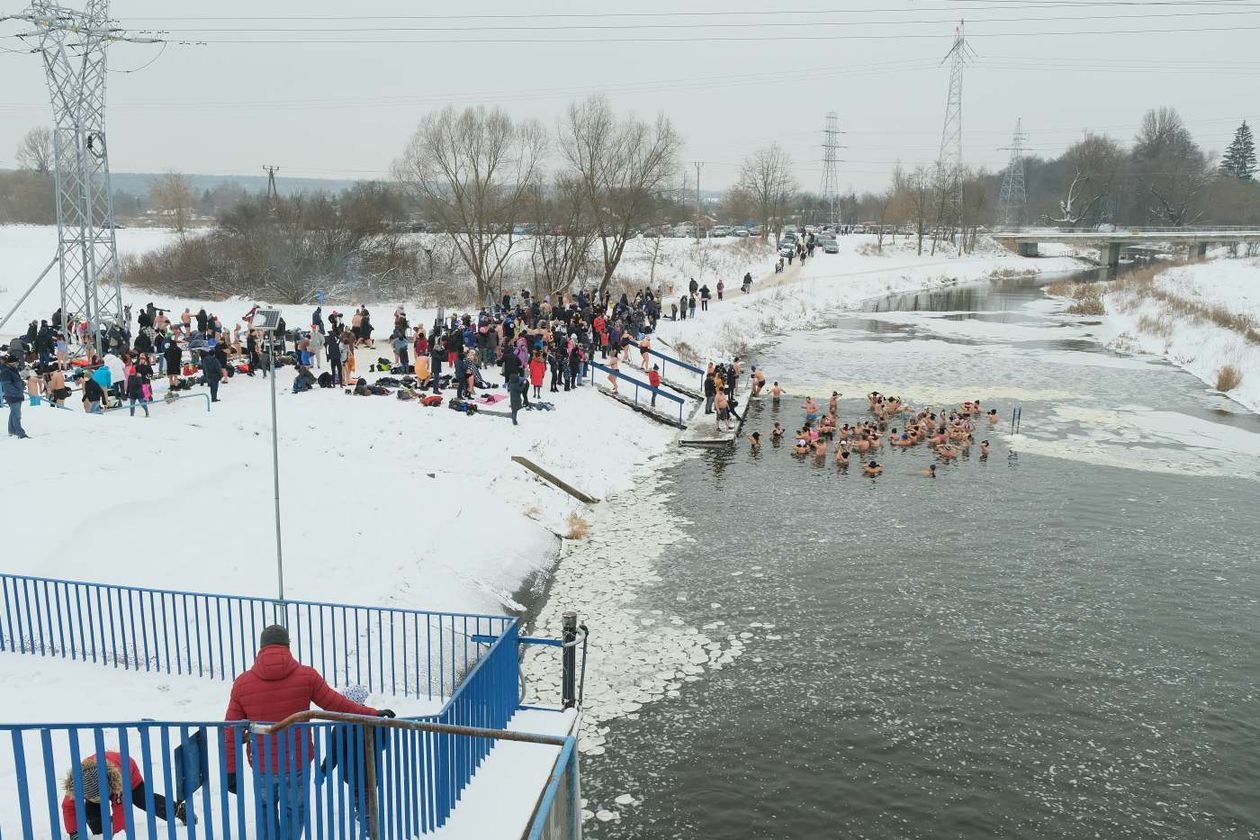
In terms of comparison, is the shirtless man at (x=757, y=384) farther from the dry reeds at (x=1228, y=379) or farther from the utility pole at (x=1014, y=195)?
the utility pole at (x=1014, y=195)

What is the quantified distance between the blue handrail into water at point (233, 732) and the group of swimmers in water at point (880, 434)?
1372 cm

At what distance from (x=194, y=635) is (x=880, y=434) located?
20956 mm

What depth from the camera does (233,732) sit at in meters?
6.50

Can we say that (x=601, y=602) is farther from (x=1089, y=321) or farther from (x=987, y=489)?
(x=1089, y=321)

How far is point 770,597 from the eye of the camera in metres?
16.0

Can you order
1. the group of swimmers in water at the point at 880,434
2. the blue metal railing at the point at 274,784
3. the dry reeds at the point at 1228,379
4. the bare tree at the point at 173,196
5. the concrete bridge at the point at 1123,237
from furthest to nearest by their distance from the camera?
the concrete bridge at the point at 1123,237
the bare tree at the point at 173,196
the dry reeds at the point at 1228,379
the group of swimmers in water at the point at 880,434
the blue metal railing at the point at 274,784

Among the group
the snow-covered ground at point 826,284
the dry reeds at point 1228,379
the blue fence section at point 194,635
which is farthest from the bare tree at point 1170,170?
the blue fence section at point 194,635

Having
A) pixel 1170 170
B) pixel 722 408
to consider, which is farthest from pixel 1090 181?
pixel 722 408

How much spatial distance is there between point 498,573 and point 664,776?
6175 mm

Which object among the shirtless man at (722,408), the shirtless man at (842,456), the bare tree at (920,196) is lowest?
the shirtless man at (842,456)

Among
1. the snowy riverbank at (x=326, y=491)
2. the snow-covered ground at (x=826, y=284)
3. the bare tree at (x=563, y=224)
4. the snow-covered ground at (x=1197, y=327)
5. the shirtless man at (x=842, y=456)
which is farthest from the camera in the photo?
the bare tree at (x=563, y=224)

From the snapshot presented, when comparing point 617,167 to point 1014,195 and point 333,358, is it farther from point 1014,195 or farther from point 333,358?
point 1014,195

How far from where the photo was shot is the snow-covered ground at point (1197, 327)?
3841 cm

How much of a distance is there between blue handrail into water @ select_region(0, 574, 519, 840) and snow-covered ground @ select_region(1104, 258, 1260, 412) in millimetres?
33752
